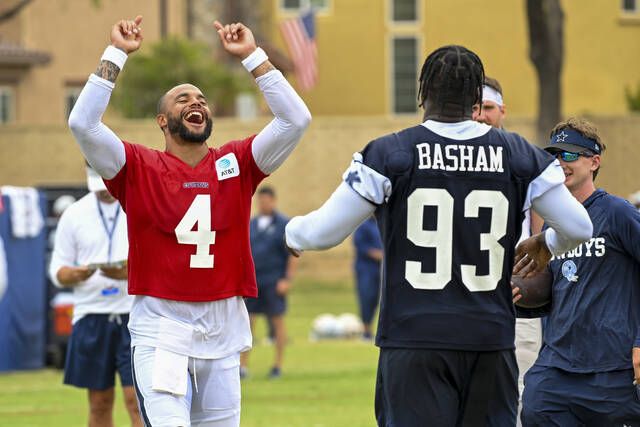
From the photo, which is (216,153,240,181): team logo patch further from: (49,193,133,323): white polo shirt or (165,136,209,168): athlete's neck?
(49,193,133,323): white polo shirt

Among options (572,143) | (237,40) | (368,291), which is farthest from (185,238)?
(368,291)

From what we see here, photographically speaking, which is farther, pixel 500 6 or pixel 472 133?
pixel 500 6

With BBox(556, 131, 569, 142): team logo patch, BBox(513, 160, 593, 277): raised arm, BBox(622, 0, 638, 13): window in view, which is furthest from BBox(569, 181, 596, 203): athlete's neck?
BBox(622, 0, 638, 13): window

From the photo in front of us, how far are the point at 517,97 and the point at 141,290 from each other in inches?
1471

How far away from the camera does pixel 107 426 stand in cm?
1068

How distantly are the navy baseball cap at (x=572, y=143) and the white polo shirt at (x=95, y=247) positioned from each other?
4210 mm

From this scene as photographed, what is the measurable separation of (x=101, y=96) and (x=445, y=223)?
2082mm

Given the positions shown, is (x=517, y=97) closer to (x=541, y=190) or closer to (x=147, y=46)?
(x=147, y=46)

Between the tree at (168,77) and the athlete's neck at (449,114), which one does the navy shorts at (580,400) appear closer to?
the athlete's neck at (449,114)

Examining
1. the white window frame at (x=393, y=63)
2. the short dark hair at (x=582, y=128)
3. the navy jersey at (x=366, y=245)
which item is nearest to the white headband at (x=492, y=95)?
the short dark hair at (x=582, y=128)

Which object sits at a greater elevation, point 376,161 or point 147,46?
point 147,46

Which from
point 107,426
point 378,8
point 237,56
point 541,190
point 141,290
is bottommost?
point 107,426

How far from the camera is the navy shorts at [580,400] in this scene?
7238mm

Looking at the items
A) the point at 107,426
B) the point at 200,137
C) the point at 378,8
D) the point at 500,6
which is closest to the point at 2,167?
the point at 378,8
